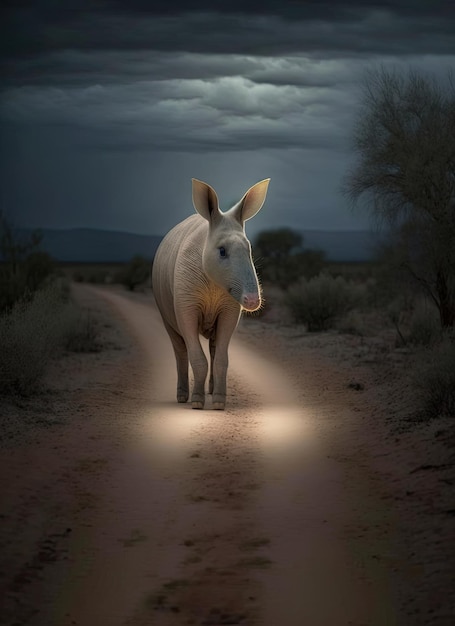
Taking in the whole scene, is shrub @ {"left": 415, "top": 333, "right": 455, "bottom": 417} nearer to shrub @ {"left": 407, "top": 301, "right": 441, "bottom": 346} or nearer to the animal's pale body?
the animal's pale body

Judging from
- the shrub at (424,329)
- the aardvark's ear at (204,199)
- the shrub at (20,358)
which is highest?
the aardvark's ear at (204,199)

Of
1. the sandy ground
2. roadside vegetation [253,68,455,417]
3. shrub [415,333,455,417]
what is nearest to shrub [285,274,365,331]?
roadside vegetation [253,68,455,417]

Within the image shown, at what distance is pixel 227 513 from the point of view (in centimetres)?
718

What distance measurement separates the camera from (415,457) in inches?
343

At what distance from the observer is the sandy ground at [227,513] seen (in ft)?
18.5

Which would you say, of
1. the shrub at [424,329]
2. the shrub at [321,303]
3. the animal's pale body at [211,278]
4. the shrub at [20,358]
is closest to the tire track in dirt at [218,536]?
the animal's pale body at [211,278]

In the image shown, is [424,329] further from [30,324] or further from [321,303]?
[30,324]

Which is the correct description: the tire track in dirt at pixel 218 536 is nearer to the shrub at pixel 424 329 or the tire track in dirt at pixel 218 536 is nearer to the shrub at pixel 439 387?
the shrub at pixel 439 387

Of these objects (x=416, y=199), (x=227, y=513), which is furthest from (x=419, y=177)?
(x=227, y=513)

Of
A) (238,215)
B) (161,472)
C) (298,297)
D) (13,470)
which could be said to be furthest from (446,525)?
(298,297)

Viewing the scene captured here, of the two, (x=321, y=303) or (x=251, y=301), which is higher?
(x=321, y=303)

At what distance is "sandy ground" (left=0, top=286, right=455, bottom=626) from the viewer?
562 centimetres

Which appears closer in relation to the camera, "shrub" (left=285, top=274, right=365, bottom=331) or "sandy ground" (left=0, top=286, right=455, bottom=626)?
"sandy ground" (left=0, top=286, right=455, bottom=626)

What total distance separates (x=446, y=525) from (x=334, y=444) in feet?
9.51
